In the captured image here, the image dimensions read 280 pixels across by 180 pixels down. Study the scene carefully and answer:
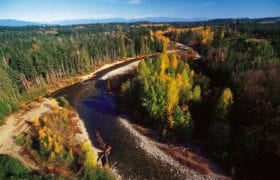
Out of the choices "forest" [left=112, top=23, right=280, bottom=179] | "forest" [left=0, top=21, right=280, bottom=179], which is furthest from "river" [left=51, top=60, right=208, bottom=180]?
"forest" [left=112, top=23, right=280, bottom=179]

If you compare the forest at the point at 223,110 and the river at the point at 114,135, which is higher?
the forest at the point at 223,110

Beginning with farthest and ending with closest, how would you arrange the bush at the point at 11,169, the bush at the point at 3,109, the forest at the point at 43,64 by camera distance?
1. the forest at the point at 43,64
2. the bush at the point at 3,109
3. the bush at the point at 11,169

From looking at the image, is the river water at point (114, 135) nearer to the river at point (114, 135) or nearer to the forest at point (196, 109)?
the river at point (114, 135)

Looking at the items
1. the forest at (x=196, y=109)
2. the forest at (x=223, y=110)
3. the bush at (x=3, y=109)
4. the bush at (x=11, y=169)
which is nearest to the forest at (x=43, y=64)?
the bush at (x=3, y=109)

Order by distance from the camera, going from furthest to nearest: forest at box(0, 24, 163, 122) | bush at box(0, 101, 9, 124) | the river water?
forest at box(0, 24, 163, 122)
bush at box(0, 101, 9, 124)
the river water

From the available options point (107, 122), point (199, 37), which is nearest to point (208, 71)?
point (107, 122)

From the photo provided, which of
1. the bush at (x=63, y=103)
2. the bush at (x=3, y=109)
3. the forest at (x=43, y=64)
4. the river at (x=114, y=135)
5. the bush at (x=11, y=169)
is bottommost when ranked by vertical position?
the river at (x=114, y=135)

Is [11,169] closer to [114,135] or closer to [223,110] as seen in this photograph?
[114,135]

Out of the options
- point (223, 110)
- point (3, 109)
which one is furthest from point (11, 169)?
point (223, 110)

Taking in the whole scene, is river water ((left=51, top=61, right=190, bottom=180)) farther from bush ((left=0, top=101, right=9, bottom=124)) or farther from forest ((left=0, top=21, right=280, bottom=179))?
bush ((left=0, top=101, right=9, bottom=124))

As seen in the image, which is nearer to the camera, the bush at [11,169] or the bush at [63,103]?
the bush at [11,169]
